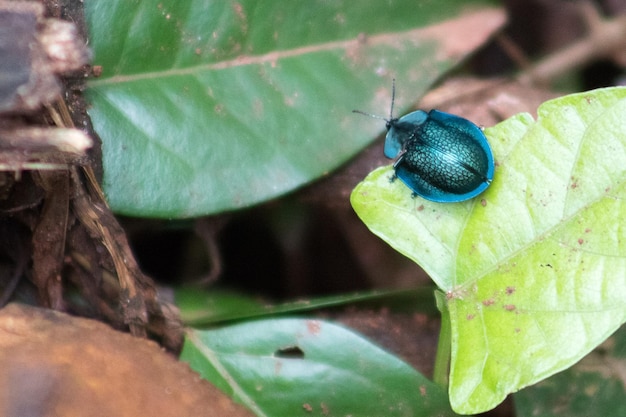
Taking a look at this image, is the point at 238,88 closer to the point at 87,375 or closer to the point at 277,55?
the point at 277,55

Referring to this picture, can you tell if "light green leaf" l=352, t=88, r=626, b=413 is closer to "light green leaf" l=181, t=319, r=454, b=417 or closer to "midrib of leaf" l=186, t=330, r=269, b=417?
"light green leaf" l=181, t=319, r=454, b=417

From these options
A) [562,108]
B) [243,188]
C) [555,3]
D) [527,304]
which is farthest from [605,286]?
[555,3]

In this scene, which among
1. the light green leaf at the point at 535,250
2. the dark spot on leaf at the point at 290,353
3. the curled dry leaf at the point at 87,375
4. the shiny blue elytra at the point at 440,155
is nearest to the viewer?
the curled dry leaf at the point at 87,375

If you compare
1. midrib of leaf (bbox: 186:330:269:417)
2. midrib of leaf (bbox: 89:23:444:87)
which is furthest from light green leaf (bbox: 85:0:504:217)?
midrib of leaf (bbox: 186:330:269:417)

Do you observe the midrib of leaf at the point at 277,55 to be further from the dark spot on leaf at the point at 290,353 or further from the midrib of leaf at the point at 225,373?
the dark spot on leaf at the point at 290,353

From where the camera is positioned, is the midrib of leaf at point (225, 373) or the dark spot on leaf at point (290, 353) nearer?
the midrib of leaf at point (225, 373)

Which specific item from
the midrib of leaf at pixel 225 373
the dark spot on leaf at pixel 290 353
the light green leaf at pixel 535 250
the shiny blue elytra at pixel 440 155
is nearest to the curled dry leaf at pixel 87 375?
the midrib of leaf at pixel 225 373

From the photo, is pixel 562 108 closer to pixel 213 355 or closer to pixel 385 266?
pixel 385 266
